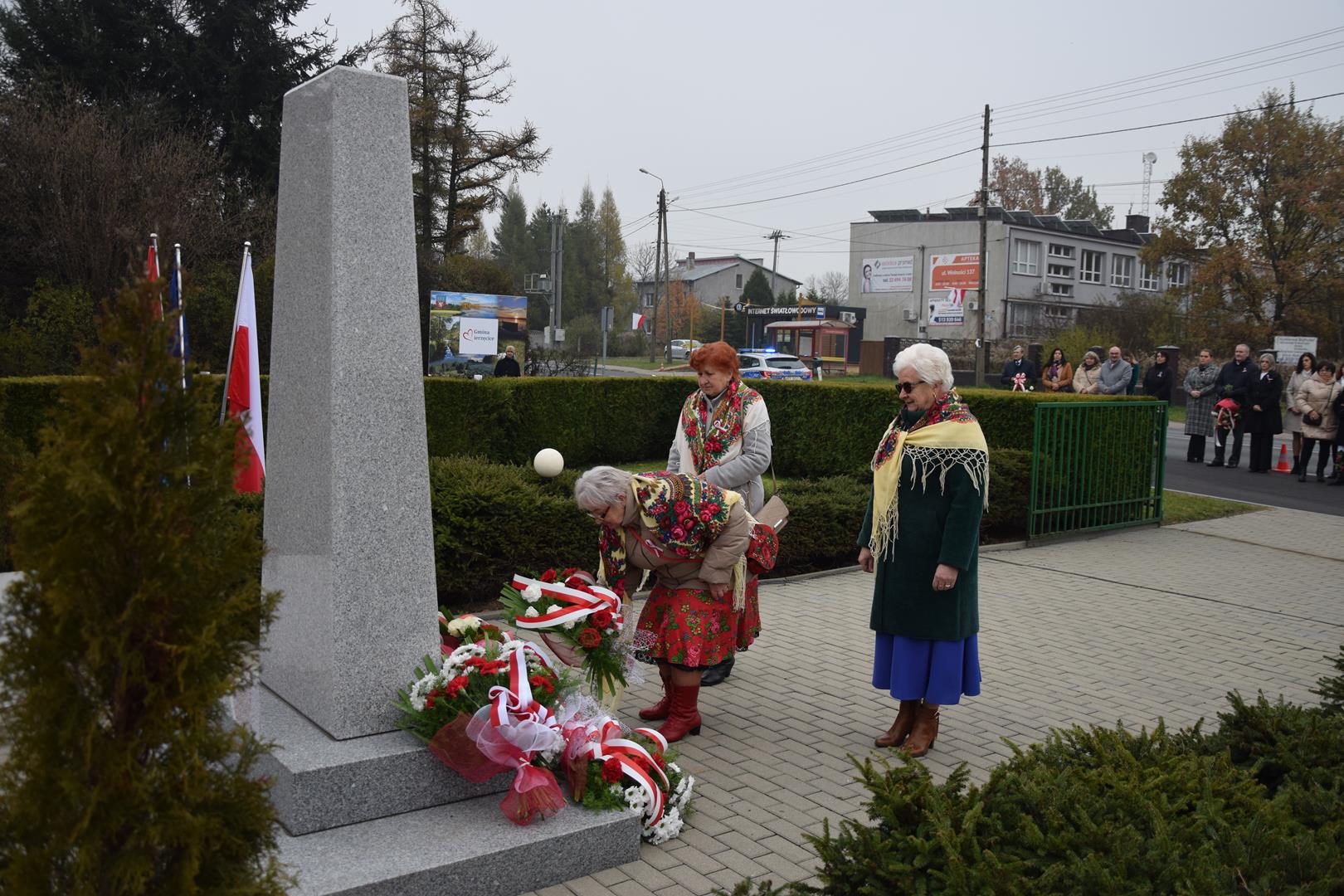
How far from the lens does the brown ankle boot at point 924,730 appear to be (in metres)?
5.04

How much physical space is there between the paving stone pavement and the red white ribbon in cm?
92

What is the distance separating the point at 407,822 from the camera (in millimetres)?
3855

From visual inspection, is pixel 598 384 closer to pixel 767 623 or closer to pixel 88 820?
pixel 767 623

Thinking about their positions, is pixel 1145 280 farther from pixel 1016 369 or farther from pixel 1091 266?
pixel 1016 369

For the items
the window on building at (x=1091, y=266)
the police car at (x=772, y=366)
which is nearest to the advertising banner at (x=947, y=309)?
Answer: the window on building at (x=1091, y=266)

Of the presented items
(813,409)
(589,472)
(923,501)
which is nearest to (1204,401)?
(813,409)

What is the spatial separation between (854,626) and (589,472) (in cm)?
369

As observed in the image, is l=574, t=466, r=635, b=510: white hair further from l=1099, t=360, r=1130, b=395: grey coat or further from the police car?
the police car

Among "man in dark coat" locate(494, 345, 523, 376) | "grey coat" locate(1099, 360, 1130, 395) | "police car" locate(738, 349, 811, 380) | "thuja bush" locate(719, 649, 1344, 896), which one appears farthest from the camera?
"police car" locate(738, 349, 811, 380)

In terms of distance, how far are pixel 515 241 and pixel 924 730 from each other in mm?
91087

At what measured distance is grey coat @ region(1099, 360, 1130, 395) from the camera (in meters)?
16.5

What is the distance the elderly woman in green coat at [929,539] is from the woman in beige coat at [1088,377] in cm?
1327

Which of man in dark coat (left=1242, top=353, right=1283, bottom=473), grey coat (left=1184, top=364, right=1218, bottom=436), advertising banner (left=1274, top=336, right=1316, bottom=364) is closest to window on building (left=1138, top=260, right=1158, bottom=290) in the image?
advertising banner (left=1274, top=336, right=1316, bottom=364)

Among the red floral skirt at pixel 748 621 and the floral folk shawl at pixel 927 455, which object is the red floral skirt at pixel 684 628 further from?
the floral folk shawl at pixel 927 455
